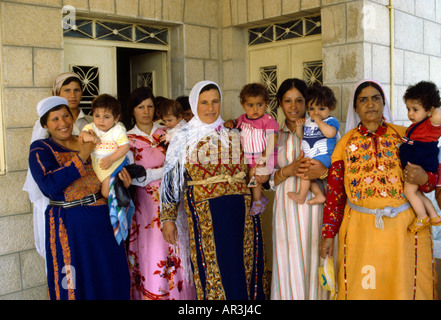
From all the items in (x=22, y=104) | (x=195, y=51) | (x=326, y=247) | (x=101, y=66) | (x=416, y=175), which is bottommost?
(x=326, y=247)

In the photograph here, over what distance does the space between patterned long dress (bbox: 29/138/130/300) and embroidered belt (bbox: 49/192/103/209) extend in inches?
0.8

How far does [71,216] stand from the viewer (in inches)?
121

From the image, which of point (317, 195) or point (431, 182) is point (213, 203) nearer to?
point (317, 195)

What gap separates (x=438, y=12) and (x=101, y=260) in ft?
14.2

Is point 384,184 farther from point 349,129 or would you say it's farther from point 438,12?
point 438,12

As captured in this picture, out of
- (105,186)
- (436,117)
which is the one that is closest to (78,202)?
(105,186)

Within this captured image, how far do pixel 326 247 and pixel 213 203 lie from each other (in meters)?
0.76

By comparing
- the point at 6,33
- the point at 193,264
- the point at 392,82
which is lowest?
the point at 193,264

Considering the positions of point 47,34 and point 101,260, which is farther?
point 47,34

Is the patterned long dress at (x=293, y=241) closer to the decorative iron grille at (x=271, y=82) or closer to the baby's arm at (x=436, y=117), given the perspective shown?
the baby's arm at (x=436, y=117)

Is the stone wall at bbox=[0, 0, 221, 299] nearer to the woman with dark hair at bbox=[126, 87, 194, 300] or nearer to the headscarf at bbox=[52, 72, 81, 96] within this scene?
the headscarf at bbox=[52, 72, 81, 96]

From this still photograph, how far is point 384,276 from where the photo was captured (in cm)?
261

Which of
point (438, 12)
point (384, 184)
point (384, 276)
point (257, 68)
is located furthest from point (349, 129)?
point (438, 12)

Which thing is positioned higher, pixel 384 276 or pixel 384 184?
pixel 384 184
